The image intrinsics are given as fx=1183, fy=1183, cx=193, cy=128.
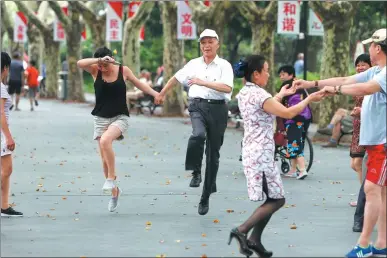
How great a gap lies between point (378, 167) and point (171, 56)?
27500 millimetres

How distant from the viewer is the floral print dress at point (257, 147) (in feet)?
30.8

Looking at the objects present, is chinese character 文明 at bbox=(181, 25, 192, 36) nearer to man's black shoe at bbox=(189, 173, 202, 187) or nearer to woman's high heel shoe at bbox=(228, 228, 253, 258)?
man's black shoe at bbox=(189, 173, 202, 187)

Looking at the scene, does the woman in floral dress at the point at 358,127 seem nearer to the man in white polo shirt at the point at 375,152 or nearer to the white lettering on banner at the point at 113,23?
the man in white polo shirt at the point at 375,152

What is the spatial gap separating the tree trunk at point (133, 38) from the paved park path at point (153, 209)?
17377mm

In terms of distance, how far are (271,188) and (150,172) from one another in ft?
25.8

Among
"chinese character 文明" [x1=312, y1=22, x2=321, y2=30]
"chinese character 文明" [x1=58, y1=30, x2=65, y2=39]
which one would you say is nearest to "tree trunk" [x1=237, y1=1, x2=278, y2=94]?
"chinese character 文明" [x1=312, y1=22, x2=321, y2=30]

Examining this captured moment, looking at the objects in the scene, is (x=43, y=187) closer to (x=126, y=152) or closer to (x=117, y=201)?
(x=117, y=201)

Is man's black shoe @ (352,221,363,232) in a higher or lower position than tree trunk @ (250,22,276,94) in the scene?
lower

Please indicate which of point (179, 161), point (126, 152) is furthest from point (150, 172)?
point (126, 152)

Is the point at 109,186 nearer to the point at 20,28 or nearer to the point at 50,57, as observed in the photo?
the point at 50,57

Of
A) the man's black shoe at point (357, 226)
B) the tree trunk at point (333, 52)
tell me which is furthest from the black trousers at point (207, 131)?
the tree trunk at point (333, 52)

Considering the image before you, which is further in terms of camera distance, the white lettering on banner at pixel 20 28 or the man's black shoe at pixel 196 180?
the white lettering on banner at pixel 20 28

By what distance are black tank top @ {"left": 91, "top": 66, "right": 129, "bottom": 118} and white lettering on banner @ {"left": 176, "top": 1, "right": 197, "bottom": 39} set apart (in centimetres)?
2222

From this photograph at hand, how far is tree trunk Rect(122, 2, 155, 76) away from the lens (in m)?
39.6
